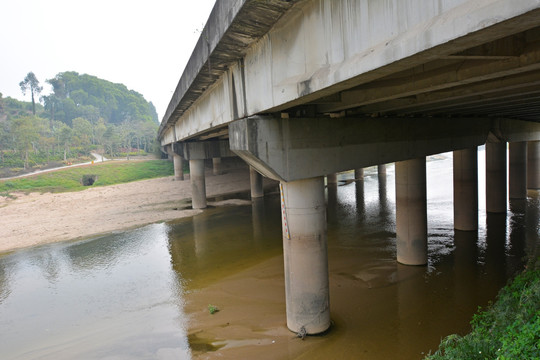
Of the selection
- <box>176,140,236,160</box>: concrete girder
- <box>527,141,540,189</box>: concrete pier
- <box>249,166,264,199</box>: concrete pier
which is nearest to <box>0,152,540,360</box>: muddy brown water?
<box>527,141,540,189</box>: concrete pier

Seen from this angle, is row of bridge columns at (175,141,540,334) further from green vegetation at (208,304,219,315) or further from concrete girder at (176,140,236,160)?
concrete girder at (176,140,236,160)

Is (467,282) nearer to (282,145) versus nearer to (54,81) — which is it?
(282,145)

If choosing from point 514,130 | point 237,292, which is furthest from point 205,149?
point 514,130

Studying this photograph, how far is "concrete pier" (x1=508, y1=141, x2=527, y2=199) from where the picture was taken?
21344 mm

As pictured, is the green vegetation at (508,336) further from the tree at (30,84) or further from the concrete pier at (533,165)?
the tree at (30,84)

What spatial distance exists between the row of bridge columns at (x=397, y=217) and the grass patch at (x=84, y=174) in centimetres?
3677

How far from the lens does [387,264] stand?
37.3 feet

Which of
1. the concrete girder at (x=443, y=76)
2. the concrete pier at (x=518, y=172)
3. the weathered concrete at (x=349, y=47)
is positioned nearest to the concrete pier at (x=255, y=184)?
the concrete pier at (x=518, y=172)

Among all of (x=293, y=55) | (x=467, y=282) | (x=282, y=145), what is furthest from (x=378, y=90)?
(x=467, y=282)

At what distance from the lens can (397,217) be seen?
1145 centimetres

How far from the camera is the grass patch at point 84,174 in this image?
39.4 meters

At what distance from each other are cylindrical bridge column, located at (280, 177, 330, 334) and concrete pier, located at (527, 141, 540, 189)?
961 inches

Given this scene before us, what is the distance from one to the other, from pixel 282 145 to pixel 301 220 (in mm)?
1580

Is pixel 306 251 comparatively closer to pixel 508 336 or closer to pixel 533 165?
pixel 508 336
